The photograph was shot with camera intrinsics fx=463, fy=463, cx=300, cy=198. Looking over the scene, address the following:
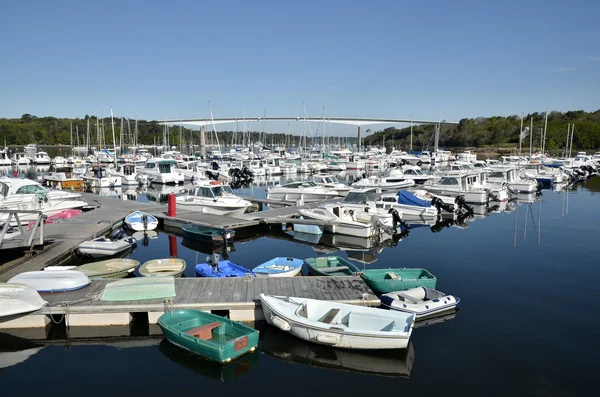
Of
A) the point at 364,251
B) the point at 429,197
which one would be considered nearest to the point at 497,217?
the point at 429,197

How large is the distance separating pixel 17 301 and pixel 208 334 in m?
4.60

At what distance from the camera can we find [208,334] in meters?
10.6

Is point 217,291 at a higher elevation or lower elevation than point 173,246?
higher

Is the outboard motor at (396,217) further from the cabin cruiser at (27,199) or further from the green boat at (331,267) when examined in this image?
the cabin cruiser at (27,199)

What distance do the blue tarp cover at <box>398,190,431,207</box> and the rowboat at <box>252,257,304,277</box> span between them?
14939 millimetres

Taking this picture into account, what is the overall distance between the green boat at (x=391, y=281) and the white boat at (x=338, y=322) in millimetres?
2303

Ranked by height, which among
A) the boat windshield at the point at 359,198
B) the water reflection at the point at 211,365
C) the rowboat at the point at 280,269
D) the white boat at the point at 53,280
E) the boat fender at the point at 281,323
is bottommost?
A: the water reflection at the point at 211,365

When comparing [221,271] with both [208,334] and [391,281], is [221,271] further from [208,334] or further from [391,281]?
[391,281]

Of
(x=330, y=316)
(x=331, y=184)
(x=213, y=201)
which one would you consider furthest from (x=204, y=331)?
(x=331, y=184)

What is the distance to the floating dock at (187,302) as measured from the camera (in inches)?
452

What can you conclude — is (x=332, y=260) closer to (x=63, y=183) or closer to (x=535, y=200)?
(x=535, y=200)

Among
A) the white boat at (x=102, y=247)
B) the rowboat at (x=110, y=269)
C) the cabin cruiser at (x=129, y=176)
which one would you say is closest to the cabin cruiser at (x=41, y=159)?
the cabin cruiser at (x=129, y=176)

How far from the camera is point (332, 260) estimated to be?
1593cm

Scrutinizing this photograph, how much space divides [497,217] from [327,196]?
1130cm
